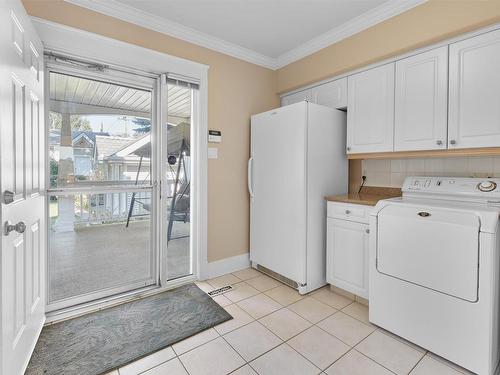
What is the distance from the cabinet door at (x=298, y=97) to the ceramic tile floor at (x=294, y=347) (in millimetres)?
2222

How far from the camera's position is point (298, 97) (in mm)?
3195

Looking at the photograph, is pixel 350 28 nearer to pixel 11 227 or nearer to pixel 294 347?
pixel 294 347

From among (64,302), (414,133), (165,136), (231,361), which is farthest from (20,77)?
(414,133)

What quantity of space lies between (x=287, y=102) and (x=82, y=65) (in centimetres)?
224

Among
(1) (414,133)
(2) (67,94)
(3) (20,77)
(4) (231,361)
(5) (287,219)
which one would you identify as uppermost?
(2) (67,94)

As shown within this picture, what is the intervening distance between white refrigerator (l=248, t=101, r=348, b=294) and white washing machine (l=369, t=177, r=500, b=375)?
63 centimetres

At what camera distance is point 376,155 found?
244 cm

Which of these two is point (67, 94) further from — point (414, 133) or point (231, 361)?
point (414, 133)

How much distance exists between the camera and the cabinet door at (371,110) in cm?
231

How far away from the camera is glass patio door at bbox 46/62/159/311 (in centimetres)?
217

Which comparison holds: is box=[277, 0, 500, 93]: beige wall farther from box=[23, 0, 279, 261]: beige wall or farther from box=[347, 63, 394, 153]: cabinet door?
box=[23, 0, 279, 261]: beige wall

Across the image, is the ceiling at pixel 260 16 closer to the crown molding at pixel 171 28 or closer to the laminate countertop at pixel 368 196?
the crown molding at pixel 171 28

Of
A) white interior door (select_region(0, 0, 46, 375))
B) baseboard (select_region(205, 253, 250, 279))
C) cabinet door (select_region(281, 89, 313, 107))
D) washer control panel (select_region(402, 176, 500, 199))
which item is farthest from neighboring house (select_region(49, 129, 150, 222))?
washer control panel (select_region(402, 176, 500, 199))

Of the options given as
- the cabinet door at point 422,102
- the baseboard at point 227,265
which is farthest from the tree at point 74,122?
the cabinet door at point 422,102
